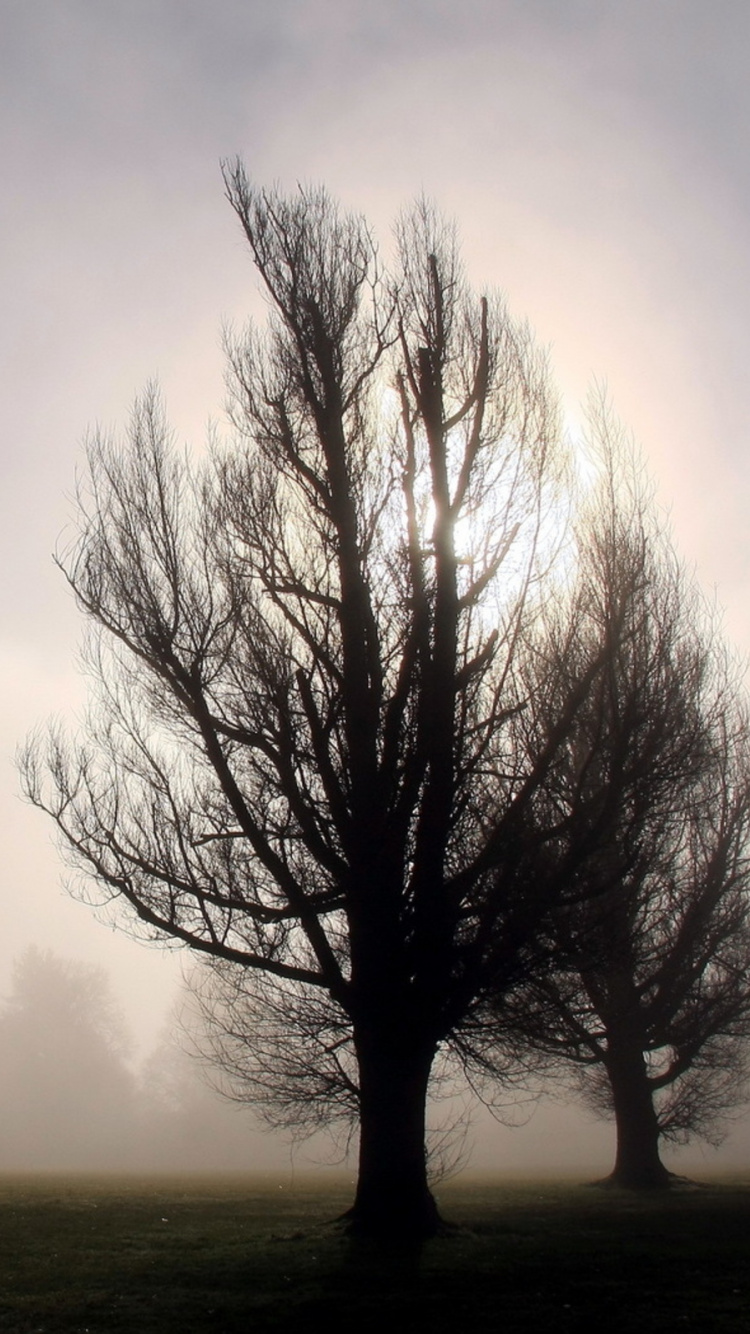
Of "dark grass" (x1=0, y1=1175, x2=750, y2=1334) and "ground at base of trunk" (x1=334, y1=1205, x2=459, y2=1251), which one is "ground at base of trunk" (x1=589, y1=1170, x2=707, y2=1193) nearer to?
"dark grass" (x1=0, y1=1175, x2=750, y2=1334)

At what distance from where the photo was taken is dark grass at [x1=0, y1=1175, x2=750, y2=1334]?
7.16 m

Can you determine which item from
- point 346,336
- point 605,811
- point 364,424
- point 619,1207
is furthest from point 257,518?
point 619,1207

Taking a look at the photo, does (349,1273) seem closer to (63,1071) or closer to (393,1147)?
(393,1147)

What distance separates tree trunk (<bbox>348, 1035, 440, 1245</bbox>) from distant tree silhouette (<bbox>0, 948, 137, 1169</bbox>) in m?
62.8

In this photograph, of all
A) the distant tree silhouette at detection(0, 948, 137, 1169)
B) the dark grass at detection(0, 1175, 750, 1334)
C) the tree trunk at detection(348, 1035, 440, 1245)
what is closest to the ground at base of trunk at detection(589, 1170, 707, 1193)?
the dark grass at detection(0, 1175, 750, 1334)

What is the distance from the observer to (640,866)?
43.3 feet

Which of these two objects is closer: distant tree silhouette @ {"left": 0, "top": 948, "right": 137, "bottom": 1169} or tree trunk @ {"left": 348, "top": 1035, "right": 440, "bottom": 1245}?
tree trunk @ {"left": 348, "top": 1035, "right": 440, "bottom": 1245}

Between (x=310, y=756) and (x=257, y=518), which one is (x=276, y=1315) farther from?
(x=257, y=518)

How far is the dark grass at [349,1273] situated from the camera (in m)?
7.16

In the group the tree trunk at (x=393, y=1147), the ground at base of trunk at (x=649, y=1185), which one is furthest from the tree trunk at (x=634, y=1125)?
the tree trunk at (x=393, y=1147)

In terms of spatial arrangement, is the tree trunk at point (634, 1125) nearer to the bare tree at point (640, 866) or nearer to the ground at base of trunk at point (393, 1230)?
the bare tree at point (640, 866)

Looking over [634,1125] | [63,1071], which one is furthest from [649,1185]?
[63,1071]

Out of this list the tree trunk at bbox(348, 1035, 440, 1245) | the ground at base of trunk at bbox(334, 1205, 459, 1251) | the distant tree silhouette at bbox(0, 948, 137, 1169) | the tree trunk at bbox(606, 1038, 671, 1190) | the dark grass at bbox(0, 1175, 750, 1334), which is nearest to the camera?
the dark grass at bbox(0, 1175, 750, 1334)

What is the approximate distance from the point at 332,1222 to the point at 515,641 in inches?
284
